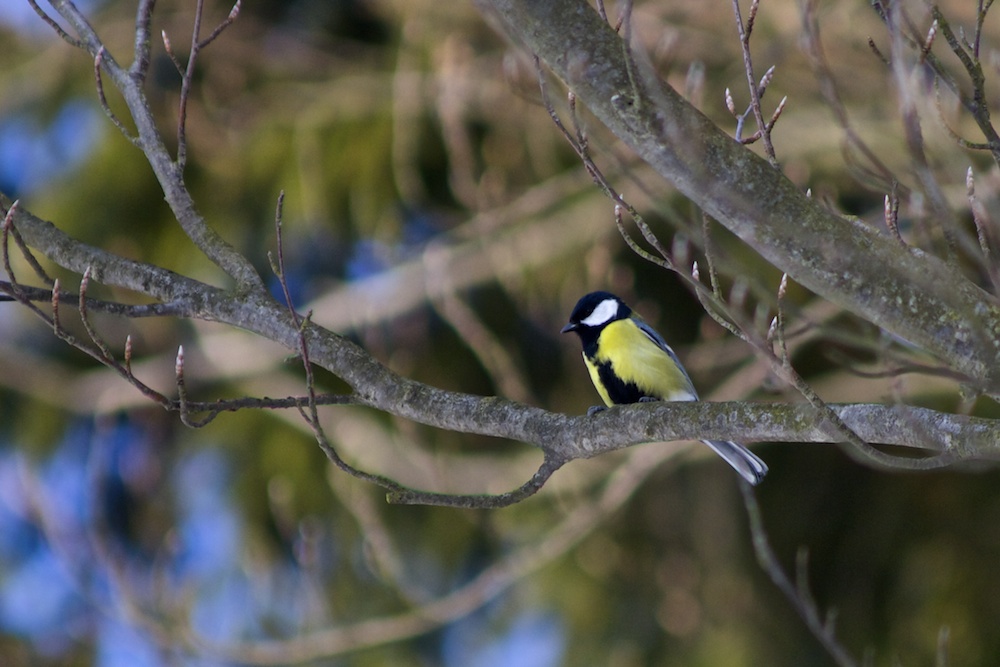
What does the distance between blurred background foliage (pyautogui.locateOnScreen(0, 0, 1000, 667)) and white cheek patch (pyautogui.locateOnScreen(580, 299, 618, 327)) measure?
73cm

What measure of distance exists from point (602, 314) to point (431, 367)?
2.47 meters

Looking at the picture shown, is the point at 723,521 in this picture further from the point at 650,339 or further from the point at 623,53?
the point at 623,53

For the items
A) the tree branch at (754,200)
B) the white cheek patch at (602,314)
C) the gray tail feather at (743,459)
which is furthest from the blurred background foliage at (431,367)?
the tree branch at (754,200)

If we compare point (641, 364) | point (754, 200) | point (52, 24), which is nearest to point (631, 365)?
point (641, 364)

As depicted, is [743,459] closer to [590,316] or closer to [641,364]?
[641,364]

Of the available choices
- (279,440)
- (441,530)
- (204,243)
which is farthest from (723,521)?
(204,243)

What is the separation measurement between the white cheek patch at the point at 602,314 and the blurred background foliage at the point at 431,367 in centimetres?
73

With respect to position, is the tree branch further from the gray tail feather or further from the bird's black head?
the bird's black head

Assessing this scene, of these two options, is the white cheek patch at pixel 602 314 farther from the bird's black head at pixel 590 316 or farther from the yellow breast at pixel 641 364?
the yellow breast at pixel 641 364

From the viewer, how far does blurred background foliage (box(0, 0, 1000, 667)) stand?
5590 millimetres

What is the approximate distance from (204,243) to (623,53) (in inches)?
52.1

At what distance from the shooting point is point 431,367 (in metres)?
6.71

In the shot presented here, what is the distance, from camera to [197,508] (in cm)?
658

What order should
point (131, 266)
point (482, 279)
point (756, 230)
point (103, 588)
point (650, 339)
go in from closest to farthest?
point (756, 230) → point (131, 266) → point (650, 339) → point (103, 588) → point (482, 279)
